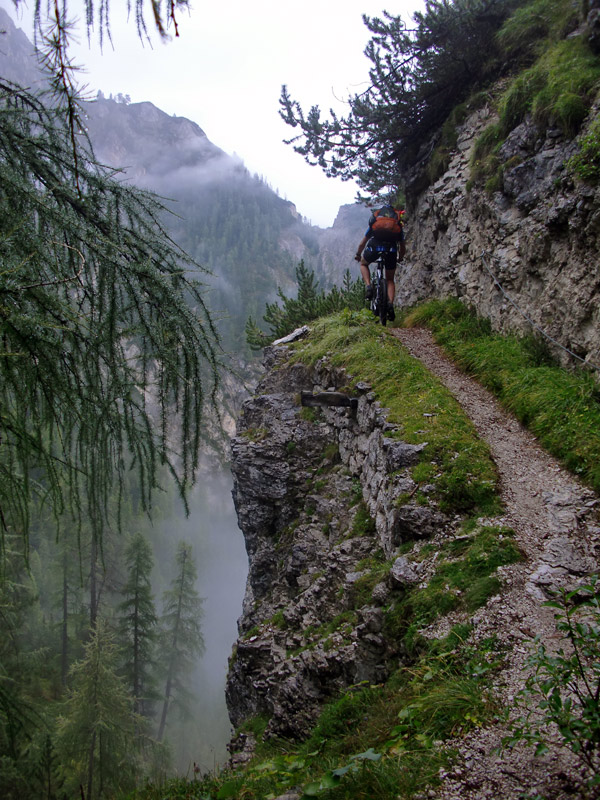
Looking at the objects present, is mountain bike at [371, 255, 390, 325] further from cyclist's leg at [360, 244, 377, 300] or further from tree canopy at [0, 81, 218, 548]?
tree canopy at [0, 81, 218, 548]

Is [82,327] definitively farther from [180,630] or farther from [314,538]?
[180,630]

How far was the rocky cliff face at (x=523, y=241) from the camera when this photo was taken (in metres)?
5.87

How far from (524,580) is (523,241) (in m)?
6.27

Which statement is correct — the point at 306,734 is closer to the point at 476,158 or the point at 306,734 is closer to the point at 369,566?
the point at 369,566

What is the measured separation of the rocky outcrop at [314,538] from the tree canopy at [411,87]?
24.2 feet

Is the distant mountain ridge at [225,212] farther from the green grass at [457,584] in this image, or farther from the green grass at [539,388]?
the green grass at [457,584]

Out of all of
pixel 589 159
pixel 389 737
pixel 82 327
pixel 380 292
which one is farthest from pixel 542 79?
pixel 389 737

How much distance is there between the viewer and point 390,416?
19.3 feet

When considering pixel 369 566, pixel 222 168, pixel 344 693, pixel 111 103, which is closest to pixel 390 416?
pixel 369 566

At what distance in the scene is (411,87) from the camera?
11.8 meters

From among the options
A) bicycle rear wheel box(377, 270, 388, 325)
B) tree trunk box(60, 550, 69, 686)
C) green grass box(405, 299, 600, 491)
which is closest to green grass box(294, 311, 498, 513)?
bicycle rear wheel box(377, 270, 388, 325)

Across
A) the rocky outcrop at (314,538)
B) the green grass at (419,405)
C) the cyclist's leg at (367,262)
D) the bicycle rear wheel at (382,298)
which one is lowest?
the rocky outcrop at (314,538)

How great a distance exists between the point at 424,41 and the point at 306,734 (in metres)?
14.7

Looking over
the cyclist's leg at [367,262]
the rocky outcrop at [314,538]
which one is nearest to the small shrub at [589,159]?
the cyclist's leg at [367,262]
